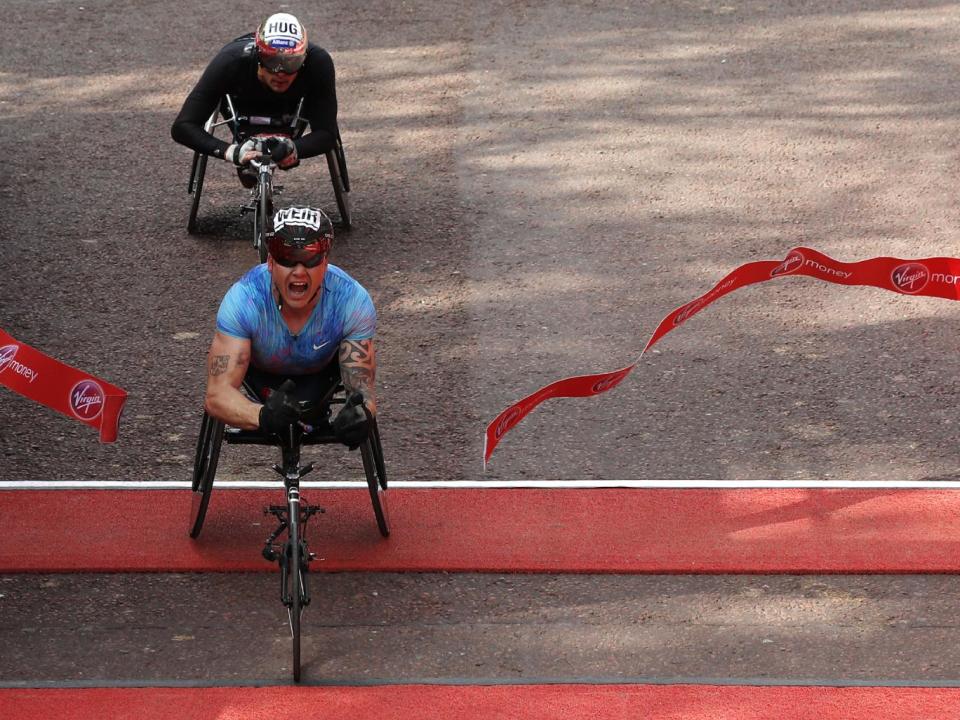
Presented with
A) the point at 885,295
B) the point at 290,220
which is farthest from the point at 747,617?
the point at 885,295

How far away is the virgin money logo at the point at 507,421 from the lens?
684 cm

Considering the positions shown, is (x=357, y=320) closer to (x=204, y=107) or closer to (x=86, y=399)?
(x=86, y=399)

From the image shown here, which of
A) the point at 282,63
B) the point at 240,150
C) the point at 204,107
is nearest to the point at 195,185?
the point at 204,107

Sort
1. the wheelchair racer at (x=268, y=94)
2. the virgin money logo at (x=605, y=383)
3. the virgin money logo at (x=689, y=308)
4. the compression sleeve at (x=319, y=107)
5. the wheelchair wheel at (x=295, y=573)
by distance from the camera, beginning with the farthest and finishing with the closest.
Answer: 1. the compression sleeve at (x=319, y=107)
2. the wheelchair racer at (x=268, y=94)
3. the virgin money logo at (x=689, y=308)
4. the virgin money logo at (x=605, y=383)
5. the wheelchair wheel at (x=295, y=573)

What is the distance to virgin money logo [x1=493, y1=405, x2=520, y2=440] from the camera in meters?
6.84

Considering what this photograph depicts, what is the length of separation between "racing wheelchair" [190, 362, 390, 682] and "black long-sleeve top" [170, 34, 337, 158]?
3129 mm

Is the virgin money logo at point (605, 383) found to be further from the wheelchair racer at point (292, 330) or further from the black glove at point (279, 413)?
the black glove at point (279, 413)

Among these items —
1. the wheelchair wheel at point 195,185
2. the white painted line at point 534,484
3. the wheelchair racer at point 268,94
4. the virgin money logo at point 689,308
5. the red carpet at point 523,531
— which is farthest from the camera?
the wheelchair wheel at point 195,185

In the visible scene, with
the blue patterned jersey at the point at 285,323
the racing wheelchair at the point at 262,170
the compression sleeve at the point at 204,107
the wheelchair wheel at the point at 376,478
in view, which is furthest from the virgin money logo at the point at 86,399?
the compression sleeve at the point at 204,107

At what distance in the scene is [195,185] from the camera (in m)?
10.5

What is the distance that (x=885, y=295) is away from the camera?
993cm

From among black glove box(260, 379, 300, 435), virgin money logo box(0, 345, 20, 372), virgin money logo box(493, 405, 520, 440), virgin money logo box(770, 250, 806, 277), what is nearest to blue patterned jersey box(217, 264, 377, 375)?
black glove box(260, 379, 300, 435)

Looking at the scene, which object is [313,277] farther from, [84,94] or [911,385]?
[84,94]

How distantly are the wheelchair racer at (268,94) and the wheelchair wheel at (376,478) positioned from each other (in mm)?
3074
